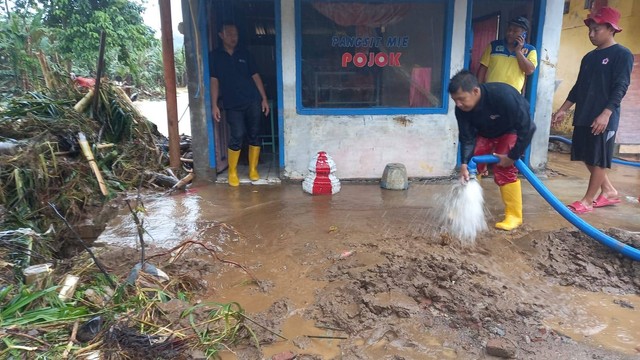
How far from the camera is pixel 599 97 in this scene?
4254 mm

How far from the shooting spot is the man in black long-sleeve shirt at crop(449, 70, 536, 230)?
11.9 ft

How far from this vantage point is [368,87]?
5.71m

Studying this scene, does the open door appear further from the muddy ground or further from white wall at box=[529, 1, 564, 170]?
the muddy ground

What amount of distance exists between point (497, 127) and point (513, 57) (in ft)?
5.21

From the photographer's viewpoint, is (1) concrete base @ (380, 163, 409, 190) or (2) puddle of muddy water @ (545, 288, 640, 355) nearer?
(2) puddle of muddy water @ (545, 288, 640, 355)

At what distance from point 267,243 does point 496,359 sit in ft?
6.94

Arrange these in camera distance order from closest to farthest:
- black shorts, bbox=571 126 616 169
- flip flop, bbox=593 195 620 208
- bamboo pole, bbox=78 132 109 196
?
black shorts, bbox=571 126 616 169, flip flop, bbox=593 195 620 208, bamboo pole, bbox=78 132 109 196

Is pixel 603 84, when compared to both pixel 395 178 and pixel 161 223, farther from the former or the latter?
pixel 161 223

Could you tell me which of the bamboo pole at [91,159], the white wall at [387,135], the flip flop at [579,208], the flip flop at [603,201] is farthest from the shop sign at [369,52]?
the bamboo pole at [91,159]

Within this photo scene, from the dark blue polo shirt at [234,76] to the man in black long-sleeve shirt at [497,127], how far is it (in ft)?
9.07

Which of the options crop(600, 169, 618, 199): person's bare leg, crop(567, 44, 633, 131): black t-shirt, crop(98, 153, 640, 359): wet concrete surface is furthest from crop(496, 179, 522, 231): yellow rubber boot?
crop(600, 169, 618, 199): person's bare leg

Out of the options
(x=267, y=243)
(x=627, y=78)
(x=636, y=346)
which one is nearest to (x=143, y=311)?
(x=267, y=243)

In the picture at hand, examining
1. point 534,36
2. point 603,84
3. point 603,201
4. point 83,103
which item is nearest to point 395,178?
point 603,201

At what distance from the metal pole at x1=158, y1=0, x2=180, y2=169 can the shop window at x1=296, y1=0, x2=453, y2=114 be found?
165cm
